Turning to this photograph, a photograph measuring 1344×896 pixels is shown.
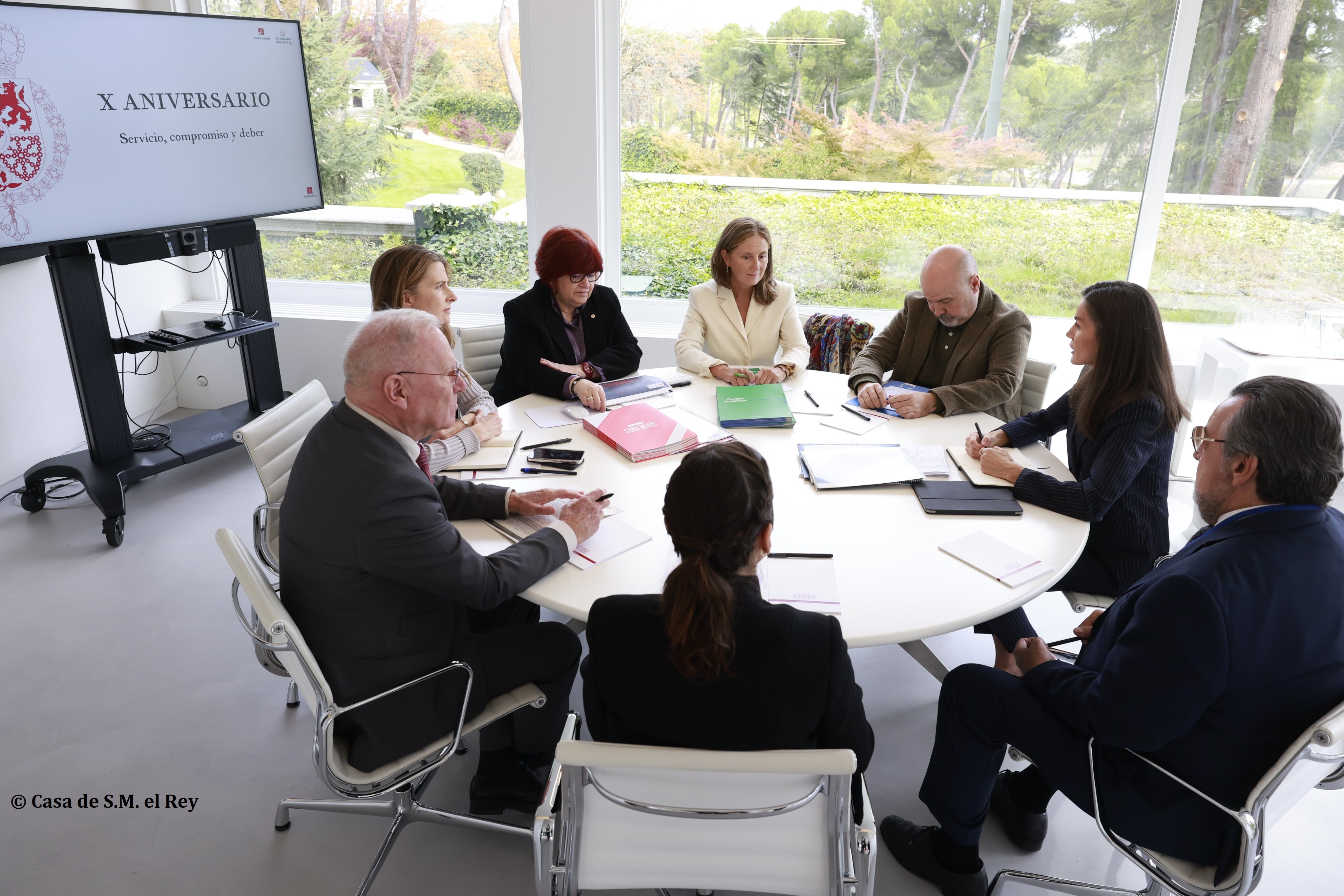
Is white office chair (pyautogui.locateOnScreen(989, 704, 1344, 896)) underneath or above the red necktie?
underneath

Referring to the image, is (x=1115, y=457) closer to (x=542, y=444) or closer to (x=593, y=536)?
(x=593, y=536)

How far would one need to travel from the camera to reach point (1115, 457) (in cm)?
240

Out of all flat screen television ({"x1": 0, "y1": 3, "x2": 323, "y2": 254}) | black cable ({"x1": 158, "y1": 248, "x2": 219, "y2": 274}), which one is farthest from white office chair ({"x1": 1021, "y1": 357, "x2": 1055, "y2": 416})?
black cable ({"x1": 158, "y1": 248, "x2": 219, "y2": 274})

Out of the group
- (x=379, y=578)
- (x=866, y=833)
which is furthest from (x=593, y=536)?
(x=866, y=833)

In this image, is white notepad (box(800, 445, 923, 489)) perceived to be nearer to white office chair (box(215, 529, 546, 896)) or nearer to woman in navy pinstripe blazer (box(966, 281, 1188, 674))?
woman in navy pinstripe blazer (box(966, 281, 1188, 674))

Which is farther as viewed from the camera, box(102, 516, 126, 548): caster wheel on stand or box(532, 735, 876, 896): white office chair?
box(102, 516, 126, 548): caster wheel on stand

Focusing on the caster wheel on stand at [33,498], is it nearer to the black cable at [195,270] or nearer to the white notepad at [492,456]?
the black cable at [195,270]

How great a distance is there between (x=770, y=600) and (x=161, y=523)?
3.42 metres

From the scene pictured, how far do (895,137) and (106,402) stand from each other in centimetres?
431

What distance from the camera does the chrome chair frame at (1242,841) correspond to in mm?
1507

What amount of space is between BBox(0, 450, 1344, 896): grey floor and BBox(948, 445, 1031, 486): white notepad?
0.79 m

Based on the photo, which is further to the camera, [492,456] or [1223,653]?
[492,456]

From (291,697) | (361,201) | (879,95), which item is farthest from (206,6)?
(291,697)

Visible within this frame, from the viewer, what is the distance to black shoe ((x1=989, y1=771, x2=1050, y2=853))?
2.31 meters
